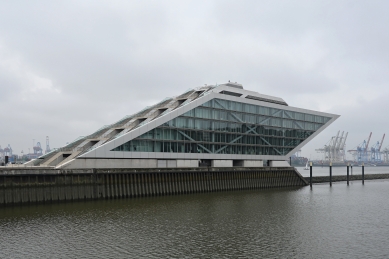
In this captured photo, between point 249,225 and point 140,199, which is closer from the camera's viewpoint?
point 249,225

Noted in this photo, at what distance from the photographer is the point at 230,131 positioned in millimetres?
76000

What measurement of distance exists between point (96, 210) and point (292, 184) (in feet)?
167

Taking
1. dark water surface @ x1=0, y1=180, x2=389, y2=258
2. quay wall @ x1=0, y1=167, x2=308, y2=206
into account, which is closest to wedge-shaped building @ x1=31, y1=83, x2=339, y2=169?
quay wall @ x1=0, y1=167, x2=308, y2=206

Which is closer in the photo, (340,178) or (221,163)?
(221,163)

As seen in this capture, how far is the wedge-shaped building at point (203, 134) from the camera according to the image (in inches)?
2388

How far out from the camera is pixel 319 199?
5734 centimetres

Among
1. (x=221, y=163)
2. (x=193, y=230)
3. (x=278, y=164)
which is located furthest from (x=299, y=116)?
(x=193, y=230)

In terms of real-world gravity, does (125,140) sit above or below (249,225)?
above

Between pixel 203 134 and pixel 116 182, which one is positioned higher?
pixel 203 134

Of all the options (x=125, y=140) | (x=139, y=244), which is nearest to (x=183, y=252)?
(x=139, y=244)

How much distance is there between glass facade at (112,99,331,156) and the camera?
65750 mm

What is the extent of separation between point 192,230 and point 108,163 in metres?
28.4

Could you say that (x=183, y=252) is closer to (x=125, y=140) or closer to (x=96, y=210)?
(x=96, y=210)

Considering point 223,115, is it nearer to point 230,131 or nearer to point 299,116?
point 230,131
